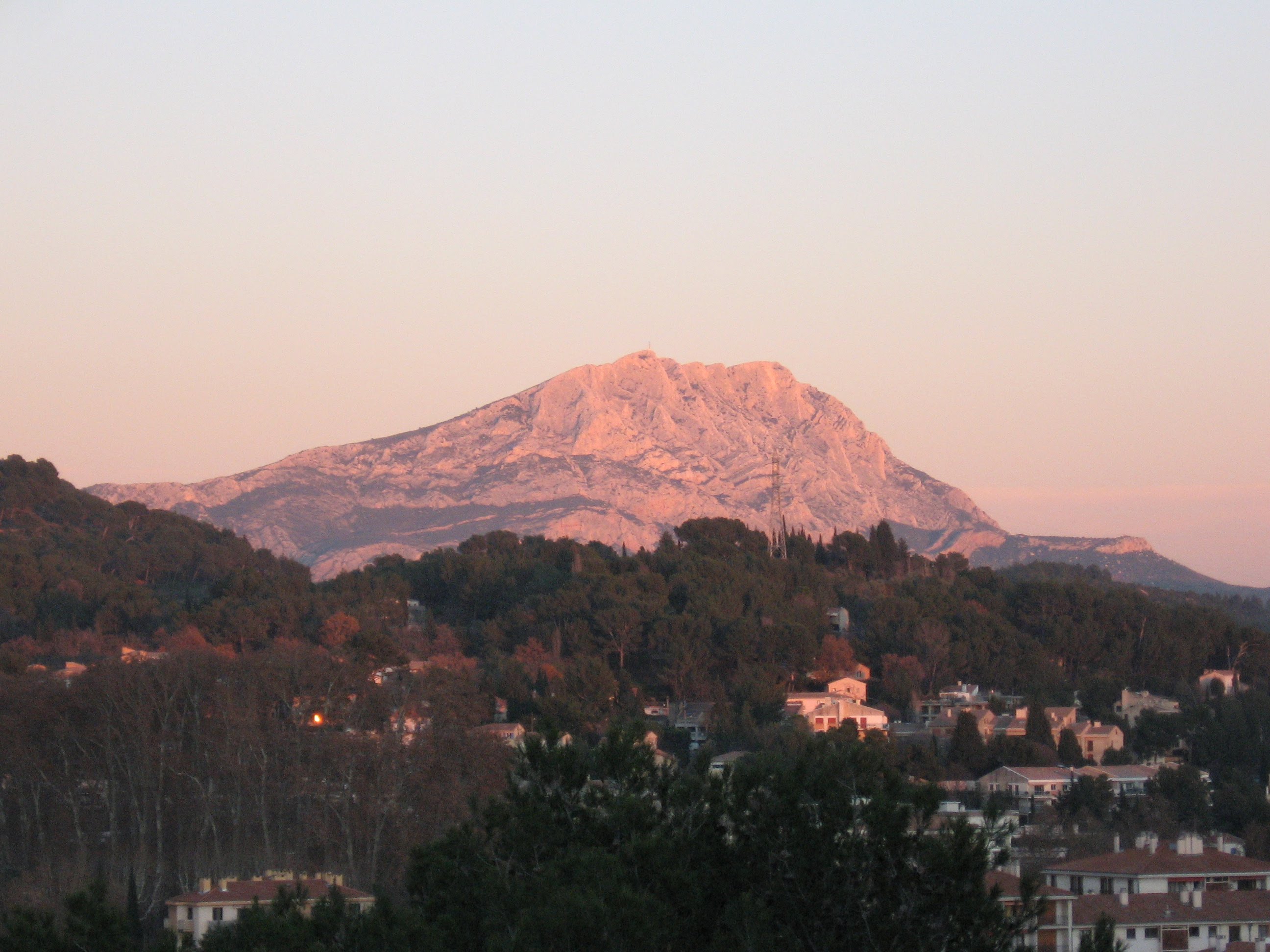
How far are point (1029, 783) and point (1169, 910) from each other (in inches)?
954

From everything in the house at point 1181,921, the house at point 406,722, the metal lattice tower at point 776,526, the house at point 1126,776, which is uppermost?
the metal lattice tower at point 776,526

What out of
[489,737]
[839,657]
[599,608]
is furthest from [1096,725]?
[489,737]

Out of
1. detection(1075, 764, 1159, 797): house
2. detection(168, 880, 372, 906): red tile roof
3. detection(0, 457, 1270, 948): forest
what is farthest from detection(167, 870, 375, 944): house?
detection(1075, 764, 1159, 797): house

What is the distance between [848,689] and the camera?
71500 millimetres

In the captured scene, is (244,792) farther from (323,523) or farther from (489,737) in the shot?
(323,523)

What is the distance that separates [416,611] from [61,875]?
137 ft

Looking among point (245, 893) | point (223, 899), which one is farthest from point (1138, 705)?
point (223, 899)

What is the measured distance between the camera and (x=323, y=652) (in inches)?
2095

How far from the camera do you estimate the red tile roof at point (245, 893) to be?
120 feet

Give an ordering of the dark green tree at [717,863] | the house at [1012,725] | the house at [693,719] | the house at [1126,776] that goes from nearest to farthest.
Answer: the dark green tree at [717,863] < the house at [1126,776] < the house at [1012,725] < the house at [693,719]

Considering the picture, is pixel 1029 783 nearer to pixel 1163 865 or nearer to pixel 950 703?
pixel 950 703

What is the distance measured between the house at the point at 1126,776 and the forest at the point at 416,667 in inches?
93.7

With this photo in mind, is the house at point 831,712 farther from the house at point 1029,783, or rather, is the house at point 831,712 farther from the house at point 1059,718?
the house at point 1029,783

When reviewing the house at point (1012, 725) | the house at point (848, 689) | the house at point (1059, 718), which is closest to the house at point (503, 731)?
the house at point (848, 689)
